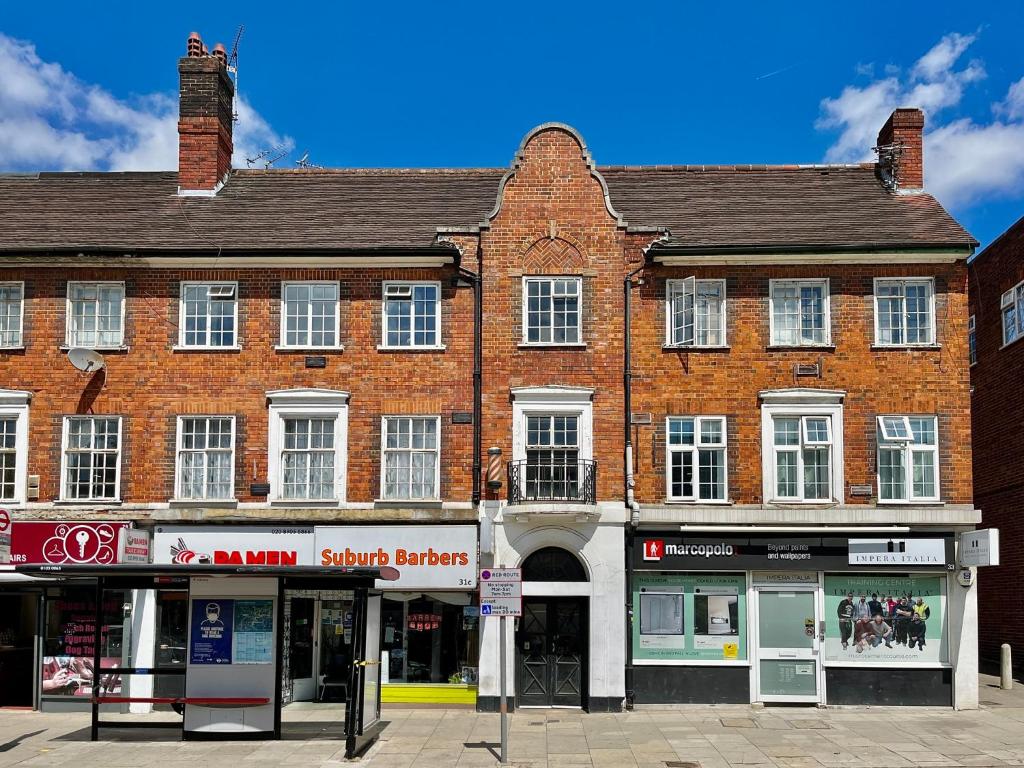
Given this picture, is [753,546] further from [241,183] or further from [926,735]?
[241,183]

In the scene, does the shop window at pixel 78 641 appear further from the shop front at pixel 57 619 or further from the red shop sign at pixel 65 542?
the red shop sign at pixel 65 542

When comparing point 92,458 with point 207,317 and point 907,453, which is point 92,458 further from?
point 907,453

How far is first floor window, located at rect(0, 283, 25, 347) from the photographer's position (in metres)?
21.7

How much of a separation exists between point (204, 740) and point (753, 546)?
10.2m

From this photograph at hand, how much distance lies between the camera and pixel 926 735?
1739cm

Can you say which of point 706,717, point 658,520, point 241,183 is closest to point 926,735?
point 706,717

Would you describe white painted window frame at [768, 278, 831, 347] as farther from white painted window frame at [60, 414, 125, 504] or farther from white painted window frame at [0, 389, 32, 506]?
white painted window frame at [0, 389, 32, 506]

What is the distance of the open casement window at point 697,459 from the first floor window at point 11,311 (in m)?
13.0

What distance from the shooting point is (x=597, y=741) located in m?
17.0

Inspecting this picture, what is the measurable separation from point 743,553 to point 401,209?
10019 millimetres

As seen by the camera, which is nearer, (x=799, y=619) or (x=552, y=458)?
(x=799, y=619)

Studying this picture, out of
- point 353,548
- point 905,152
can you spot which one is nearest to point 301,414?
point 353,548

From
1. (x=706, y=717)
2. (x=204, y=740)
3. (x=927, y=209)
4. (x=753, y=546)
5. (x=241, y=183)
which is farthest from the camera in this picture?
(x=241, y=183)

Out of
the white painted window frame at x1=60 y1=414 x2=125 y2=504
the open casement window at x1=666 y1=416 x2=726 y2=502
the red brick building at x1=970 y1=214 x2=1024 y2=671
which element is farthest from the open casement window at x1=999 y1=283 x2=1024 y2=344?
the white painted window frame at x1=60 y1=414 x2=125 y2=504
